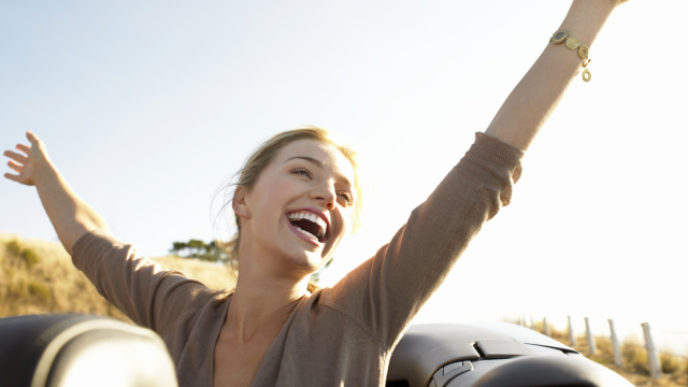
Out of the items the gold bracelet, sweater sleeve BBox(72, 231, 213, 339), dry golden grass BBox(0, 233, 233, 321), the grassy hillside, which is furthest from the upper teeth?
dry golden grass BBox(0, 233, 233, 321)

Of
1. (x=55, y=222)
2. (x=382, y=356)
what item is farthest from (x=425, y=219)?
(x=55, y=222)

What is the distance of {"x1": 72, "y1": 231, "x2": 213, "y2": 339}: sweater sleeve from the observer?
1837mm

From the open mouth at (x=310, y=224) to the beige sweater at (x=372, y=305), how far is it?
17 cm

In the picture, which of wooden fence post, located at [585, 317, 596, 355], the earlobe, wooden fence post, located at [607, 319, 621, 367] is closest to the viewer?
the earlobe

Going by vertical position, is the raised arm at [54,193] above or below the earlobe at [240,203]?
below

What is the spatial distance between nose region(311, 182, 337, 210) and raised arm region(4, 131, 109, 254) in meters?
0.99

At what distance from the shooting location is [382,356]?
139 centimetres

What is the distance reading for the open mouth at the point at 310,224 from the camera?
5.47 ft

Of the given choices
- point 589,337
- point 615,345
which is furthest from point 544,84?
point 589,337

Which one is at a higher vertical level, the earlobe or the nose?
the nose

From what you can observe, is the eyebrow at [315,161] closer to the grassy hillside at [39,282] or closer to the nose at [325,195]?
the nose at [325,195]

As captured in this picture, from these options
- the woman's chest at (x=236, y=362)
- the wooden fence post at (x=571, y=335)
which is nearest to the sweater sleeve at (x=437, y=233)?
the woman's chest at (x=236, y=362)

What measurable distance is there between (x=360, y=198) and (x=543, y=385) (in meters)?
1.42

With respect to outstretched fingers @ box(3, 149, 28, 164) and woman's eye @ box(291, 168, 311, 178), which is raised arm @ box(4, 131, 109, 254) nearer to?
outstretched fingers @ box(3, 149, 28, 164)
